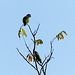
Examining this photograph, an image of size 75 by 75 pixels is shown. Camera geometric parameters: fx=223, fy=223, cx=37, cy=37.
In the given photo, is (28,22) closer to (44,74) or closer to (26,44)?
(26,44)

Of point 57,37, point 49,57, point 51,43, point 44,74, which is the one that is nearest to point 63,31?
point 57,37

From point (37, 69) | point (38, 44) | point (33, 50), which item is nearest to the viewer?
point (37, 69)

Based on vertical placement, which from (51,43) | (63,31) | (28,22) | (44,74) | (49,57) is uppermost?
(28,22)

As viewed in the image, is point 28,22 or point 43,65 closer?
point 43,65

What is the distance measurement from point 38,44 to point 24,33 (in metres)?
0.45

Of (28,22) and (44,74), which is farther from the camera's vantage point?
(28,22)

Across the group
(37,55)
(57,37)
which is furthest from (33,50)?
(57,37)

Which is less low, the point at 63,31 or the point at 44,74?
the point at 63,31

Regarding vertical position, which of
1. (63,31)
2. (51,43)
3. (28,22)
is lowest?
(51,43)

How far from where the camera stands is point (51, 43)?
5.45 m

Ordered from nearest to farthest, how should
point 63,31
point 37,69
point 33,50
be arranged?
1. point 37,69
2. point 33,50
3. point 63,31

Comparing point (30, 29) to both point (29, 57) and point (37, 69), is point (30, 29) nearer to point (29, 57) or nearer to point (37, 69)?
point (29, 57)

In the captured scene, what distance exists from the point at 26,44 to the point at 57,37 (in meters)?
1.08

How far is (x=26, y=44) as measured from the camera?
5.22 m
